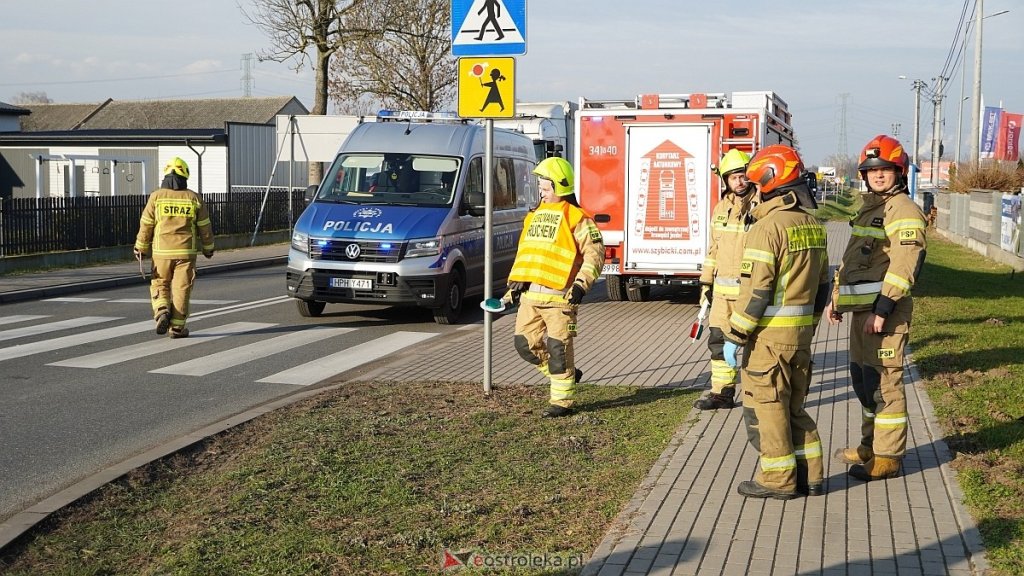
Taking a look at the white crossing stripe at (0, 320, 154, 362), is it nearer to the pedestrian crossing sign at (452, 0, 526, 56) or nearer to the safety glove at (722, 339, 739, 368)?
the pedestrian crossing sign at (452, 0, 526, 56)

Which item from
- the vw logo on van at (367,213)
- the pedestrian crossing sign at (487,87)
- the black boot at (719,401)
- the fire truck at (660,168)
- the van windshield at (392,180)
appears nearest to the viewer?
the black boot at (719,401)

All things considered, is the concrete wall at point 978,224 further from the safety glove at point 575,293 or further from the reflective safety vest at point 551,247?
the safety glove at point 575,293

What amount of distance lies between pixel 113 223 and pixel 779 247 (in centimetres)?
1952

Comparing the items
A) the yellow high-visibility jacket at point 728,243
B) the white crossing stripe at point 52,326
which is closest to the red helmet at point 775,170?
the yellow high-visibility jacket at point 728,243

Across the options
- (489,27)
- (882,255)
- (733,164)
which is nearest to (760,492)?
(882,255)

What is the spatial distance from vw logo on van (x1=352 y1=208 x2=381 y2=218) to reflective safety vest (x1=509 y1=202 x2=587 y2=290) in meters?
5.60

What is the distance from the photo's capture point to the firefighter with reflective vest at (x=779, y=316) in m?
5.49

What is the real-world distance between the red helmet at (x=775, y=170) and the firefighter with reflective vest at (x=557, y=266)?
7.30 ft

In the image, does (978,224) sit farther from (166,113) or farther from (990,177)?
(166,113)

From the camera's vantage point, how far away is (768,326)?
5562 millimetres

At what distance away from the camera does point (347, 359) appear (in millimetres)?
10758

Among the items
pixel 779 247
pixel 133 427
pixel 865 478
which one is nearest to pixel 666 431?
pixel 865 478

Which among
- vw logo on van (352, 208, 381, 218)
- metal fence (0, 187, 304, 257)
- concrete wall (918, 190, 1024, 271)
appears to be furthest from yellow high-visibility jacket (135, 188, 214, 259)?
concrete wall (918, 190, 1024, 271)

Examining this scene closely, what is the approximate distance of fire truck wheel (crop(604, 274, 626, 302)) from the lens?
52.0 feet
